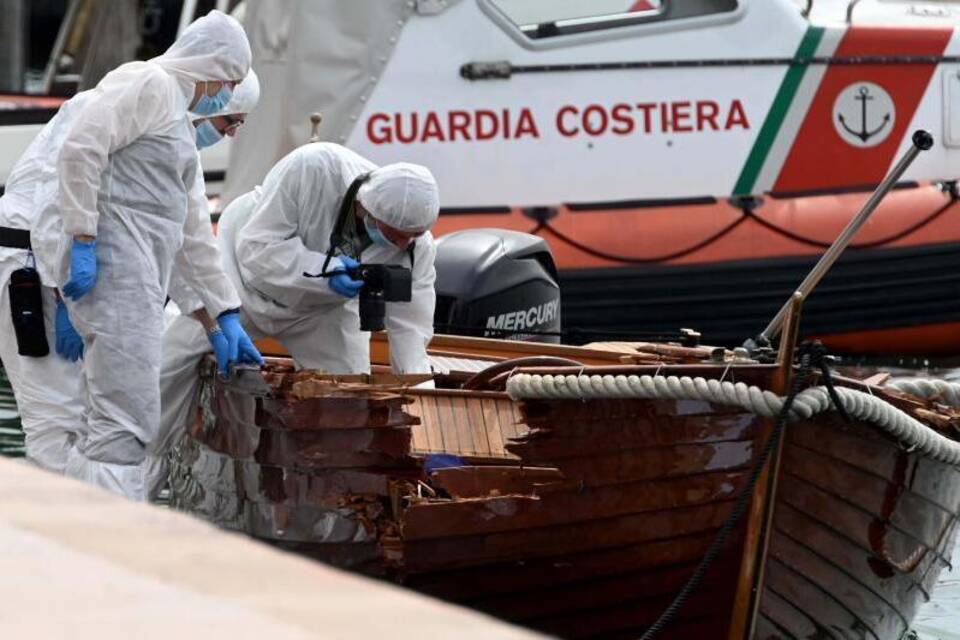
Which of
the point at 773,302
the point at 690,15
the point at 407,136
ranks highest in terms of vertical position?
the point at 690,15

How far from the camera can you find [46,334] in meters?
6.18

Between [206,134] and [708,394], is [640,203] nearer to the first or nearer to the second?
[206,134]

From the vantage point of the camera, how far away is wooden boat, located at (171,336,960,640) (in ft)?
17.6

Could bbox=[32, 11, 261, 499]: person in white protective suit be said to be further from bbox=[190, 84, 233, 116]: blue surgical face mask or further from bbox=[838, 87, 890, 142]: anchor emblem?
bbox=[838, 87, 890, 142]: anchor emblem

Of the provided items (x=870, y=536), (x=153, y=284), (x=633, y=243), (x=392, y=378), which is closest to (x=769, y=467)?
(x=870, y=536)

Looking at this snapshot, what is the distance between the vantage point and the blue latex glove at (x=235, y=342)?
6.18 m

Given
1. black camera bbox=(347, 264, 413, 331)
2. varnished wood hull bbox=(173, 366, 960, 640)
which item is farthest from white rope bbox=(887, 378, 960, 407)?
black camera bbox=(347, 264, 413, 331)

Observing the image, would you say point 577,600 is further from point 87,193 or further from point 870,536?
point 87,193

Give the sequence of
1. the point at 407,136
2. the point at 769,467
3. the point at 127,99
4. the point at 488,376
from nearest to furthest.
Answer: the point at 769,467
the point at 127,99
the point at 488,376
the point at 407,136

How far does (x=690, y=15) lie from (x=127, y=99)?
5.89 m

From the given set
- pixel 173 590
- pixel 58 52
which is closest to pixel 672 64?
pixel 58 52

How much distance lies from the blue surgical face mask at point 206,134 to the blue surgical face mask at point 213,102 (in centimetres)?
12

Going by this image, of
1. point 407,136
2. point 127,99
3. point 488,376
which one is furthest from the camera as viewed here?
point 407,136

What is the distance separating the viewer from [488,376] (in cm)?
623
